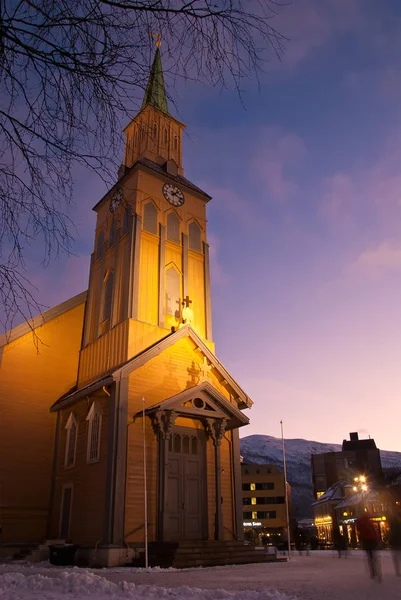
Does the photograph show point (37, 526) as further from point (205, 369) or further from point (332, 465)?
point (332, 465)

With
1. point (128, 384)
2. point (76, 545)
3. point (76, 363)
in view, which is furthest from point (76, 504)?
point (76, 363)

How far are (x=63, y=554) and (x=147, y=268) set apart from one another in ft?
41.3

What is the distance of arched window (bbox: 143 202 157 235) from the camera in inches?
989

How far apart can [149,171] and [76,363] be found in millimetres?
10806

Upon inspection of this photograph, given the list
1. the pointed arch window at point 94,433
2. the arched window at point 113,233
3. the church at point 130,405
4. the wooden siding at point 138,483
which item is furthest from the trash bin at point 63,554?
the arched window at point 113,233

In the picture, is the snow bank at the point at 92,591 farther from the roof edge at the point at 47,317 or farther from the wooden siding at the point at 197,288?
the wooden siding at the point at 197,288

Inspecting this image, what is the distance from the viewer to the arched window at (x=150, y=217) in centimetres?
2511

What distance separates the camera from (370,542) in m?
11.3

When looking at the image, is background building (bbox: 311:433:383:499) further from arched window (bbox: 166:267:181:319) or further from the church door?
the church door

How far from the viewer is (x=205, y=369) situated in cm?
2169

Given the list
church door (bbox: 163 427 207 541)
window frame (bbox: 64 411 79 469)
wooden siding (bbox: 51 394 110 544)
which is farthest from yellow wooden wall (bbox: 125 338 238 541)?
window frame (bbox: 64 411 79 469)

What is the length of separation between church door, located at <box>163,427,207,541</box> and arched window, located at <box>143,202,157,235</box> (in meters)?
10.4

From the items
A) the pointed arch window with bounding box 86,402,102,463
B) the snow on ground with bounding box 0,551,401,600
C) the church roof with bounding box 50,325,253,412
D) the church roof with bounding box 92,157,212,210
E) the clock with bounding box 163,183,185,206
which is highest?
the church roof with bounding box 92,157,212,210

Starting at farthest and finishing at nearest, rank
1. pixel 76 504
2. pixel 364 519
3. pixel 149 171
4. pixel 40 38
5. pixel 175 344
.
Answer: pixel 149 171 → pixel 175 344 → pixel 76 504 → pixel 364 519 → pixel 40 38
